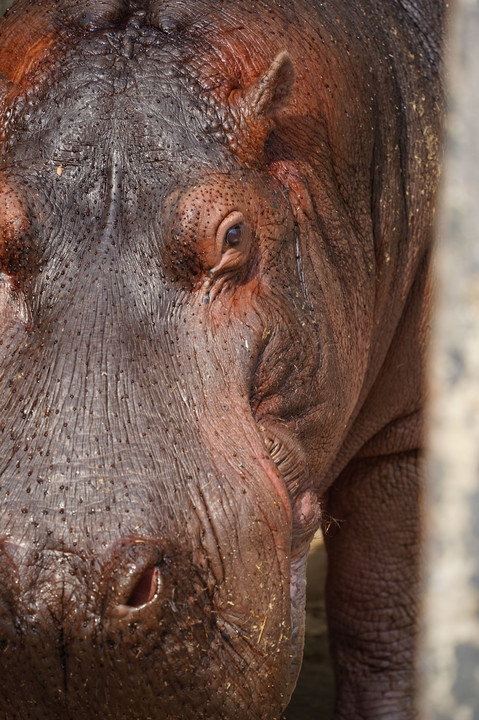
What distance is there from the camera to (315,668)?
16.3 ft

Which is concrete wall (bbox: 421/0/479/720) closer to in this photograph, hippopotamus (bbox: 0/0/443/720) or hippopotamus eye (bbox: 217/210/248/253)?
hippopotamus (bbox: 0/0/443/720)

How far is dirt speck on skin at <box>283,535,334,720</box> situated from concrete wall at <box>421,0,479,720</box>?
3.21 m

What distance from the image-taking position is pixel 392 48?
3627 mm

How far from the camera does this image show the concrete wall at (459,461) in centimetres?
95

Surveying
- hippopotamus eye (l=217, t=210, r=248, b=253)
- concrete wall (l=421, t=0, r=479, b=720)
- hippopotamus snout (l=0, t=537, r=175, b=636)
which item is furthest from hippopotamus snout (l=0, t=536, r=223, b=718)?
concrete wall (l=421, t=0, r=479, b=720)

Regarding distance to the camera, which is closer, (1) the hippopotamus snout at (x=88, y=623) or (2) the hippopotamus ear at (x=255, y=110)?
(1) the hippopotamus snout at (x=88, y=623)

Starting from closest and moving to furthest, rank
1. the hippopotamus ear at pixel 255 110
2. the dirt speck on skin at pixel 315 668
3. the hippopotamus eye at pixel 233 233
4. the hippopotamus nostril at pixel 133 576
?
1. the hippopotamus nostril at pixel 133 576
2. the hippopotamus eye at pixel 233 233
3. the hippopotamus ear at pixel 255 110
4. the dirt speck on skin at pixel 315 668

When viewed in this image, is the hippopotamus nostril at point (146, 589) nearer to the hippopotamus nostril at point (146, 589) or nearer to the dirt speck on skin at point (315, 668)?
the hippopotamus nostril at point (146, 589)

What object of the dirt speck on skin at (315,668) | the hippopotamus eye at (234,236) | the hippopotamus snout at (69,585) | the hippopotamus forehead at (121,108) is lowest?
the dirt speck on skin at (315,668)

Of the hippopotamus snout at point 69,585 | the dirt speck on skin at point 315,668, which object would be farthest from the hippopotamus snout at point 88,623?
the dirt speck on skin at point 315,668

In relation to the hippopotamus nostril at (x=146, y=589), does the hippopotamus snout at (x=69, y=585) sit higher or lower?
higher

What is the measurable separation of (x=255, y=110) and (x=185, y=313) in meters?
0.68

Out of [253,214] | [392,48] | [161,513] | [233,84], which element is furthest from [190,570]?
[392,48]

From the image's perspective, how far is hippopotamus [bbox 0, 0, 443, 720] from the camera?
2064mm
